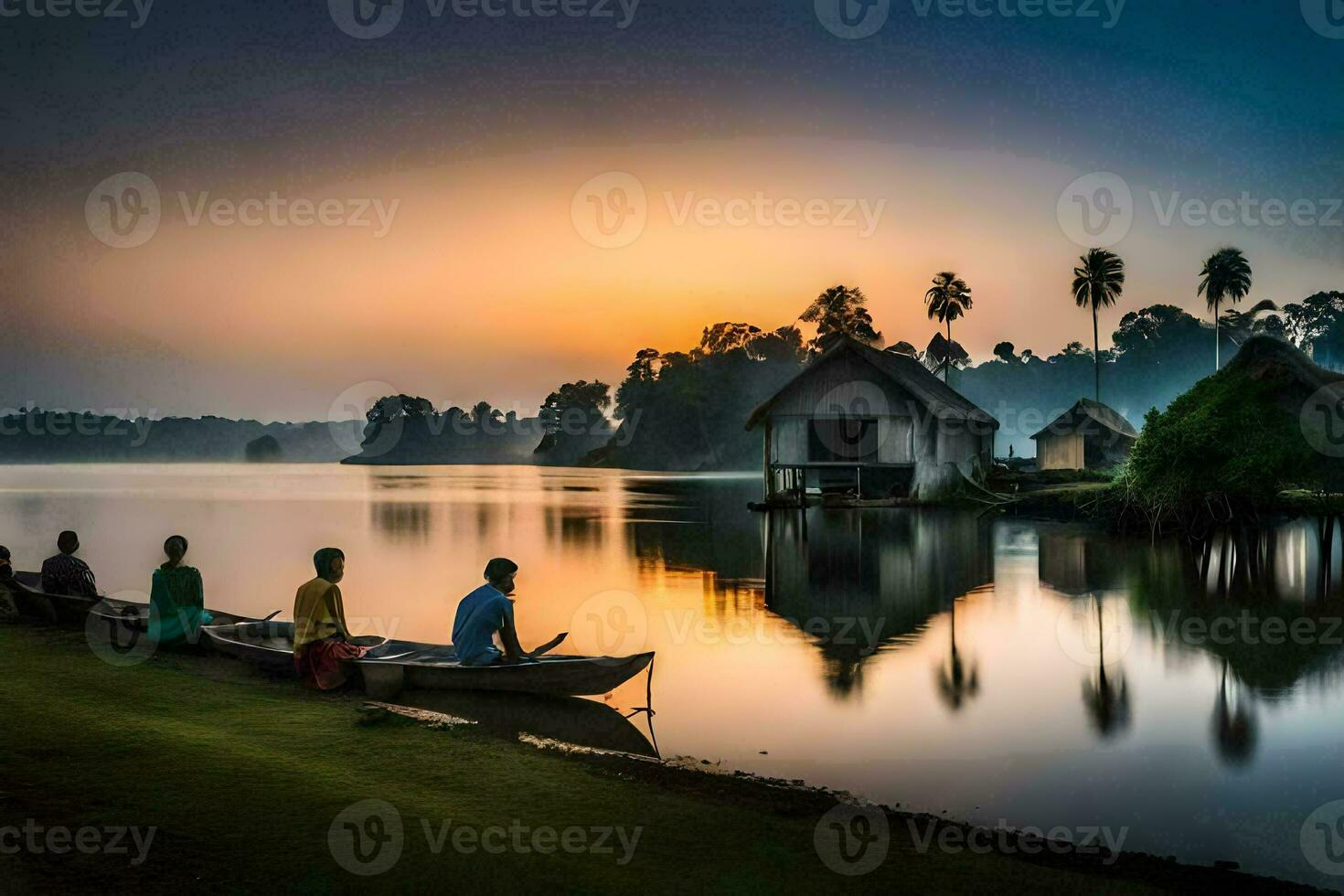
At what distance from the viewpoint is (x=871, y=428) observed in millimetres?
50531

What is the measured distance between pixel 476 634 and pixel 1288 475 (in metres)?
32.2

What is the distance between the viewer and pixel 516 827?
20.7 feet

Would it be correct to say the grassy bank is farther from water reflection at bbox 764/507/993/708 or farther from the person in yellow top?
water reflection at bbox 764/507/993/708

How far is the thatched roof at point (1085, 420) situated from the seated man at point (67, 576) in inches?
2189

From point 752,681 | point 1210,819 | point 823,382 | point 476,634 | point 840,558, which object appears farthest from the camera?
point 823,382

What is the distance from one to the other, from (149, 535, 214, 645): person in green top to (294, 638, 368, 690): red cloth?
2629 mm

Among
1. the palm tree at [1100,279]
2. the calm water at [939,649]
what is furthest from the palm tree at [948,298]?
the calm water at [939,649]

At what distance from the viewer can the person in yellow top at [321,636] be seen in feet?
34.7

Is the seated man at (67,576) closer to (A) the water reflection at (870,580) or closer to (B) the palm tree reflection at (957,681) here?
(A) the water reflection at (870,580)

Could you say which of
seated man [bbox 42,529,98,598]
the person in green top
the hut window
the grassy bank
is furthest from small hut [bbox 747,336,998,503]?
the grassy bank

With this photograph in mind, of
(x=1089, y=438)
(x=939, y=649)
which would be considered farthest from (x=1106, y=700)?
(x=1089, y=438)

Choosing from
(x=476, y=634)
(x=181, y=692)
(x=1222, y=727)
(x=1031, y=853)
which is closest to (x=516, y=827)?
(x=1031, y=853)

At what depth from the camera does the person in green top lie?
40.8 ft

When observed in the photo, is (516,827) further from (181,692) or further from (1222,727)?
(1222,727)
